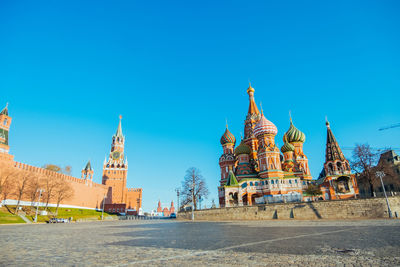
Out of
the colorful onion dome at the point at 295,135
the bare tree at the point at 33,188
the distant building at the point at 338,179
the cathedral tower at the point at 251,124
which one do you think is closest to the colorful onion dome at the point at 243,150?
the cathedral tower at the point at 251,124

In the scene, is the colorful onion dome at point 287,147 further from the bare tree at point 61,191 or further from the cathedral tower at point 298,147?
the bare tree at point 61,191

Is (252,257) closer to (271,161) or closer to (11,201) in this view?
(271,161)

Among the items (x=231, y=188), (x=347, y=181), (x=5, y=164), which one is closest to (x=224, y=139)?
(x=231, y=188)

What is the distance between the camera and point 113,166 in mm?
98688

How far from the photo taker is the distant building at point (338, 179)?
3856 centimetres

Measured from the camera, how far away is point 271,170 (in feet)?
141

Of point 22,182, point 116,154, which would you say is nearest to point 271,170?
point 22,182

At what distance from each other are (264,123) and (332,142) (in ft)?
41.2

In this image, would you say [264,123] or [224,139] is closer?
[264,123]

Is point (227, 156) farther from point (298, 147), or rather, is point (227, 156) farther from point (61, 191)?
point (61, 191)

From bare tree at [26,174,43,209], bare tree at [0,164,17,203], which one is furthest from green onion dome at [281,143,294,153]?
bare tree at [0,164,17,203]

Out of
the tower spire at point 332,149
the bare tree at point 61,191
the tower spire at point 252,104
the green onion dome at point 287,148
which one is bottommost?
the bare tree at point 61,191

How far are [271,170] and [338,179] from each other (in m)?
10.9

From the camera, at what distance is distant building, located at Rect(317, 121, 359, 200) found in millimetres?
38562
